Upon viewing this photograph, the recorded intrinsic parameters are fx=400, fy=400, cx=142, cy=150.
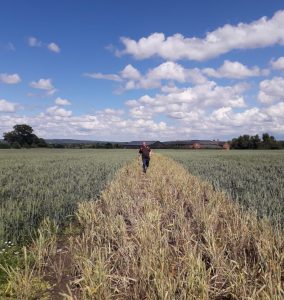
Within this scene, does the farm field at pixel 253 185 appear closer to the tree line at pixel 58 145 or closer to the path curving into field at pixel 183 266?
the path curving into field at pixel 183 266

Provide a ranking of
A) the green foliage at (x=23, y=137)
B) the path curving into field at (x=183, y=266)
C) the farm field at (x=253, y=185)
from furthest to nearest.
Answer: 1. the green foliage at (x=23, y=137)
2. the farm field at (x=253, y=185)
3. the path curving into field at (x=183, y=266)

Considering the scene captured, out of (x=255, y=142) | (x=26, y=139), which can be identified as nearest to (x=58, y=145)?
(x=26, y=139)

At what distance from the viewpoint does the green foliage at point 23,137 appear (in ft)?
443

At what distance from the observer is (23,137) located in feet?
451

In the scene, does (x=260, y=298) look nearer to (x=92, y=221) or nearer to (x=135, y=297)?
(x=135, y=297)

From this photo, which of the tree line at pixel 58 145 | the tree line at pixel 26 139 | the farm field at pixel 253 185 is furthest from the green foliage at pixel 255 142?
Answer: the farm field at pixel 253 185

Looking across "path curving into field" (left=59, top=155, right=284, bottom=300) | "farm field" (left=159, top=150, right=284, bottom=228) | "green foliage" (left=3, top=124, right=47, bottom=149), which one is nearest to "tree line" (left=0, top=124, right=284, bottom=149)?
"green foliage" (left=3, top=124, right=47, bottom=149)

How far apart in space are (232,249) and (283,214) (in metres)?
2.61

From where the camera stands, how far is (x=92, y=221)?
8570 millimetres

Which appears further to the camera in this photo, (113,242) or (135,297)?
(113,242)

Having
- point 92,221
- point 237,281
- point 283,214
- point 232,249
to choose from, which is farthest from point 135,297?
point 283,214

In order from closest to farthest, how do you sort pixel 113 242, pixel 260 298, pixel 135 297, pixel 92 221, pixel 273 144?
pixel 260 298, pixel 135 297, pixel 113 242, pixel 92 221, pixel 273 144

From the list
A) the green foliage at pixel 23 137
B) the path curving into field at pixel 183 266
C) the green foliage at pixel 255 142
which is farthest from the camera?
the green foliage at pixel 23 137

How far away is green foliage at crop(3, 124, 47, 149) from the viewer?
443 ft
